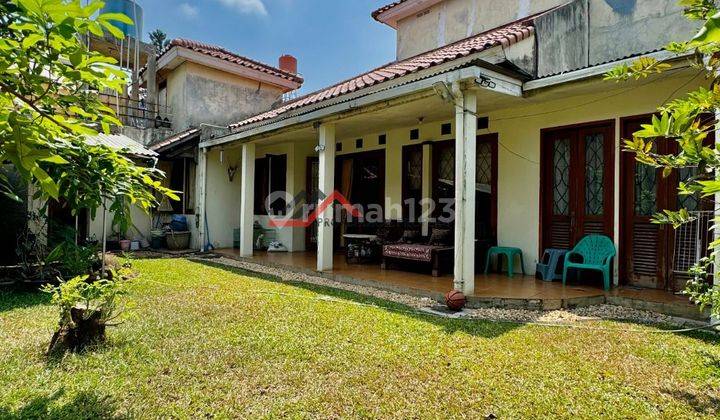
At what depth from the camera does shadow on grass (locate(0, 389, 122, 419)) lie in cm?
298

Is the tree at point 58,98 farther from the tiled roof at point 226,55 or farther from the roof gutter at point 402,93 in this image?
the tiled roof at point 226,55

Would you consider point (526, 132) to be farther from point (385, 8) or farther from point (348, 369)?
point (385, 8)

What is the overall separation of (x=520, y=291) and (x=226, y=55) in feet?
44.7

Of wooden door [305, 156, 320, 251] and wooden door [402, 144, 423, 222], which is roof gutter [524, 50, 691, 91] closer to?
wooden door [402, 144, 423, 222]

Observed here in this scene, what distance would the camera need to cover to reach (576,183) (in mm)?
7695

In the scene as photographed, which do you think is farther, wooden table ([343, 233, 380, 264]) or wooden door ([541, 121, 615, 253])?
wooden table ([343, 233, 380, 264])

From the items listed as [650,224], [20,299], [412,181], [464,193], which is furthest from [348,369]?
[412,181]

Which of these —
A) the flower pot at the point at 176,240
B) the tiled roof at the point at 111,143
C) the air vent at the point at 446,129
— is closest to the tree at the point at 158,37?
the flower pot at the point at 176,240

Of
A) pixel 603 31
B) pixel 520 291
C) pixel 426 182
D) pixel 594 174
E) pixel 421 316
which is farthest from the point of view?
pixel 426 182

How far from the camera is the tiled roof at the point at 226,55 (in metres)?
14.4

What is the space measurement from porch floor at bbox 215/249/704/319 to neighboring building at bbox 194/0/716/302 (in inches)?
17.4

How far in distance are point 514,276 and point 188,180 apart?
11142mm

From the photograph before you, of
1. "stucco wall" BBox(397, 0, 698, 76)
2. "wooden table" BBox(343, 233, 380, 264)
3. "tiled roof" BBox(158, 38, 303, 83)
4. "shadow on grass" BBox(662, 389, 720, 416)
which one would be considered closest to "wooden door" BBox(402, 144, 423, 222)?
"wooden table" BBox(343, 233, 380, 264)

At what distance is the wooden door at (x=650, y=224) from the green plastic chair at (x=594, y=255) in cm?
31
